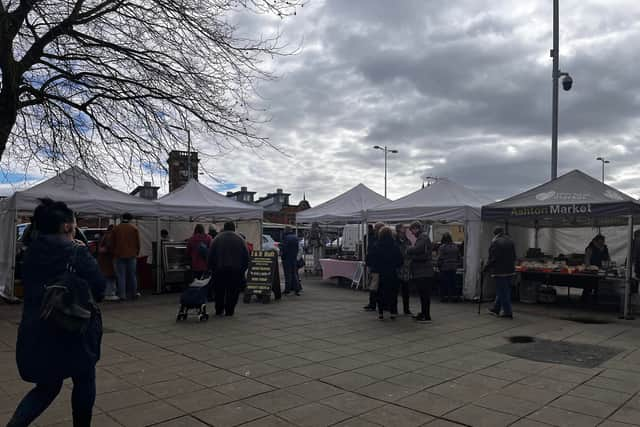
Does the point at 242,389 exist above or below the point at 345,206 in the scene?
below

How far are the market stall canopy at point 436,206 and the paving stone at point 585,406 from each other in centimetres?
758

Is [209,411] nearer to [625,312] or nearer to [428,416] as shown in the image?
[428,416]

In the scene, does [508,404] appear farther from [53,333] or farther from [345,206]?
[345,206]

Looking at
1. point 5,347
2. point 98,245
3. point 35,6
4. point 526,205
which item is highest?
point 35,6

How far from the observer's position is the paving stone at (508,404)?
437cm

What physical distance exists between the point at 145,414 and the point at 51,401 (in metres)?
1.11

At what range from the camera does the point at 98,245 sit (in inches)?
472

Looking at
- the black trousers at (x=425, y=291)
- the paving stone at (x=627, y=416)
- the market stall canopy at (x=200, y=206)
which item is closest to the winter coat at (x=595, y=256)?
the black trousers at (x=425, y=291)

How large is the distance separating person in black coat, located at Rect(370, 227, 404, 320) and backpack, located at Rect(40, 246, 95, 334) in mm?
6109

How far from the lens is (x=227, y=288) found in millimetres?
9047

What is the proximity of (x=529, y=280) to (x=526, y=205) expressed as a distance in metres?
1.96

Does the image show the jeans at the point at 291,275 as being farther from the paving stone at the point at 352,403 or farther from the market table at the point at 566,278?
the paving stone at the point at 352,403

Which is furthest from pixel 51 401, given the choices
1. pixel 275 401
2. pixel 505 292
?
pixel 505 292

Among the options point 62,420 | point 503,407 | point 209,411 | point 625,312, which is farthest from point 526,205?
point 62,420
